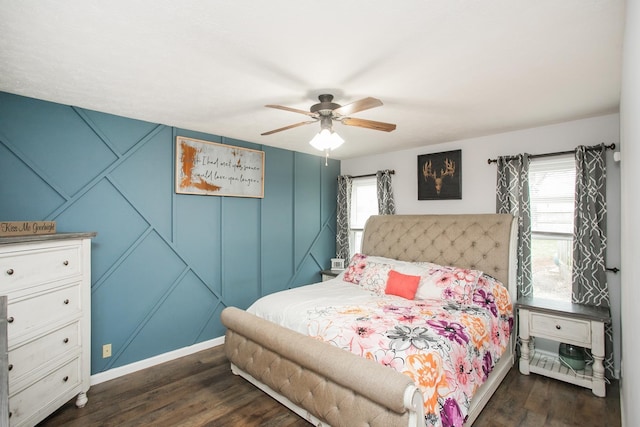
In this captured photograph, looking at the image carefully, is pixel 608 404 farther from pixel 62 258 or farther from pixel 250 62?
pixel 62 258

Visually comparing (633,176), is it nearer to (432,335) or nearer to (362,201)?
(432,335)

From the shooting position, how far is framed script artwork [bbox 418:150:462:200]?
154 inches

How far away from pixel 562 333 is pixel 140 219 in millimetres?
4152

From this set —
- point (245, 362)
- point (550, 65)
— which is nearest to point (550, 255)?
point (550, 65)

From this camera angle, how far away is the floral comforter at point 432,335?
1.86 metres

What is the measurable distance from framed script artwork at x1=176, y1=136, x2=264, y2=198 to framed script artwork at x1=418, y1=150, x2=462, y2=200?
2175mm

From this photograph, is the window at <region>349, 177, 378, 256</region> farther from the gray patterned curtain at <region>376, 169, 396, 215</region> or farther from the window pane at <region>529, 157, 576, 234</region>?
the window pane at <region>529, 157, 576, 234</region>

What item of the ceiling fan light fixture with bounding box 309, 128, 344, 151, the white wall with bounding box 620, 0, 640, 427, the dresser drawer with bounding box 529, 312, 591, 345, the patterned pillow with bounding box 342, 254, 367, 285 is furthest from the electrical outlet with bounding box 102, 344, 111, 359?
the dresser drawer with bounding box 529, 312, 591, 345

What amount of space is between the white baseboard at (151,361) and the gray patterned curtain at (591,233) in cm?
393

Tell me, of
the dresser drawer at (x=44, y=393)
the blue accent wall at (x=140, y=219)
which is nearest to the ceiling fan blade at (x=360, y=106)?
the blue accent wall at (x=140, y=219)

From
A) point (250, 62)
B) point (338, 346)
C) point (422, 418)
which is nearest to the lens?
point (422, 418)

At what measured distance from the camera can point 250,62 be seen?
197 centimetres

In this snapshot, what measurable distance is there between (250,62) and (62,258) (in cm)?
200

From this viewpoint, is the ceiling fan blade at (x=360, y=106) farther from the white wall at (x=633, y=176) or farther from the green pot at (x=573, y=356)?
the green pot at (x=573, y=356)
